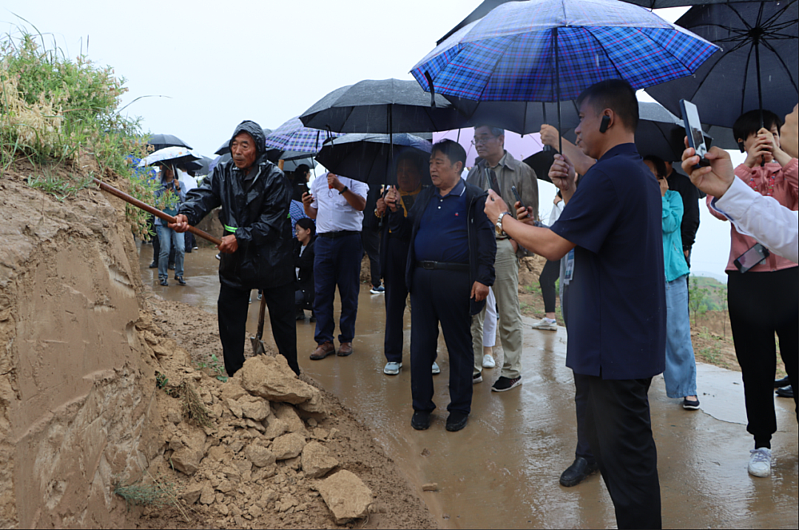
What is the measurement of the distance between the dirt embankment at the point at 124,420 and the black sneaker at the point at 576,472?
2.85ft

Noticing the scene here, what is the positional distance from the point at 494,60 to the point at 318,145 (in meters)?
3.06

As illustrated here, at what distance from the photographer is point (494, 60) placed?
3543 millimetres

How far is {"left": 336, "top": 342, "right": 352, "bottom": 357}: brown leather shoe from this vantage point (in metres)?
5.72

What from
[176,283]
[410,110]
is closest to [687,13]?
[410,110]

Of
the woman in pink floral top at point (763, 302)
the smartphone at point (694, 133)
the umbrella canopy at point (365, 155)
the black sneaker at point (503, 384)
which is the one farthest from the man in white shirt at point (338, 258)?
the smartphone at point (694, 133)

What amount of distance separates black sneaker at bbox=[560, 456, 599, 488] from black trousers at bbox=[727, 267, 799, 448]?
1.03m

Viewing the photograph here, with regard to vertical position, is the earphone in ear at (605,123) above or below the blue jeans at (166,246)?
above

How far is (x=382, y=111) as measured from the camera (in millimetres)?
5320

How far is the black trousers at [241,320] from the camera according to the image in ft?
13.8

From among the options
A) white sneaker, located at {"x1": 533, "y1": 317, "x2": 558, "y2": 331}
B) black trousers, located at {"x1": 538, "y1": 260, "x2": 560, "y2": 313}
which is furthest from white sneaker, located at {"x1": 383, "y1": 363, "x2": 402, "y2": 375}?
black trousers, located at {"x1": 538, "y1": 260, "x2": 560, "y2": 313}

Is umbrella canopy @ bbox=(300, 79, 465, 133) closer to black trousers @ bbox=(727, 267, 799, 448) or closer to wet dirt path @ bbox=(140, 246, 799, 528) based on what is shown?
wet dirt path @ bbox=(140, 246, 799, 528)

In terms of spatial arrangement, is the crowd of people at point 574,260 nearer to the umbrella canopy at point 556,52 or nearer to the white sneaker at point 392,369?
the white sneaker at point 392,369

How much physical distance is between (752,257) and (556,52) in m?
1.66

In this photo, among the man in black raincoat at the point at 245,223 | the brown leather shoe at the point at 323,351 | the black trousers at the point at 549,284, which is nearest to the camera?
the man in black raincoat at the point at 245,223
